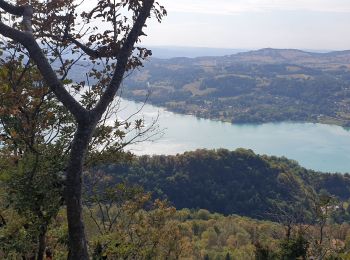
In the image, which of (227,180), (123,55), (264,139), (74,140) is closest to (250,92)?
(264,139)

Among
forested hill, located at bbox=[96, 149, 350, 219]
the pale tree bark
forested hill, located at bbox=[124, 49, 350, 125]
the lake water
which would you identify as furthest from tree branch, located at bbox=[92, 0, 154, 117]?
forested hill, located at bbox=[124, 49, 350, 125]

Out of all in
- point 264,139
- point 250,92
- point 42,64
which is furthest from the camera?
point 250,92

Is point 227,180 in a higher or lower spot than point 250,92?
lower

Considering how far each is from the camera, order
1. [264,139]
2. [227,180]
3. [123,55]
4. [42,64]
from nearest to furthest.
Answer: [42,64], [123,55], [227,180], [264,139]

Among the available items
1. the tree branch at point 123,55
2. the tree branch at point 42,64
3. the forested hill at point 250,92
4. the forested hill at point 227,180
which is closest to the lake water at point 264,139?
the forested hill at point 227,180

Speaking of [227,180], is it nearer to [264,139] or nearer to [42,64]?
[264,139]

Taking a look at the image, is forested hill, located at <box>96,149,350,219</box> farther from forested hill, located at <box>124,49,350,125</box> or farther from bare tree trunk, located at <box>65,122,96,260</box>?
forested hill, located at <box>124,49,350,125</box>


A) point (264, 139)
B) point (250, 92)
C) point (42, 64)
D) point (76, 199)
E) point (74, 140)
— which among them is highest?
point (42, 64)
